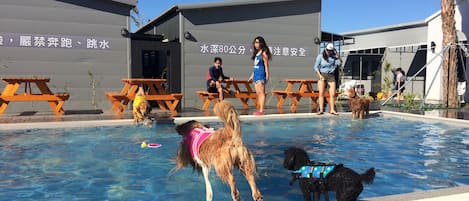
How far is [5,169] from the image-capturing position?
15.8ft

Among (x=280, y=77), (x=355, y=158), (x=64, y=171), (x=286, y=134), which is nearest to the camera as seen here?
(x=64, y=171)

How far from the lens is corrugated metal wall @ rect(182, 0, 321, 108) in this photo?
1288 cm

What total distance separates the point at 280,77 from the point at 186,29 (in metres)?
3.85

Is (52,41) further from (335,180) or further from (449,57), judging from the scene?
(449,57)

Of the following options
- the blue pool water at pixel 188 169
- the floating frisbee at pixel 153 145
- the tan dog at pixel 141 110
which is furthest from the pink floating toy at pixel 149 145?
the tan dog at pixel 141 110

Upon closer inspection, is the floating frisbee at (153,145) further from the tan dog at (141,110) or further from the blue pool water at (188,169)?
the tan dog at (141,110)

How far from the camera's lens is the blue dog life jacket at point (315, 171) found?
3053 mm

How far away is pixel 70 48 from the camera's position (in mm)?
11430

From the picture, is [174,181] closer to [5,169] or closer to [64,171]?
[64,171]

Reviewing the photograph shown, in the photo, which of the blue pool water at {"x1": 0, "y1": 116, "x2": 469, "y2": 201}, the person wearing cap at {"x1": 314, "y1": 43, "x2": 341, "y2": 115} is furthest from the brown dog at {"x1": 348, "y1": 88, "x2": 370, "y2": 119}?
the blue pool water at {"x1": 0, "y1": 116, "x2": 469, "y2": 201}

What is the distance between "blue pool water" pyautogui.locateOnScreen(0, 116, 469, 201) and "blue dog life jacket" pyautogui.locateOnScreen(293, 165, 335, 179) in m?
0.71

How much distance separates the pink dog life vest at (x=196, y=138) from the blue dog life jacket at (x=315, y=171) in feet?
2.59

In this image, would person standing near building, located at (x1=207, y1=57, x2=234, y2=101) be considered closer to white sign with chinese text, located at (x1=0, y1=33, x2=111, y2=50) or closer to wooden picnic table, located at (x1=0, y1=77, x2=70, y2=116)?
white sign with chinese text, located at (x1=0, y1=33, x2=111, y2=50)

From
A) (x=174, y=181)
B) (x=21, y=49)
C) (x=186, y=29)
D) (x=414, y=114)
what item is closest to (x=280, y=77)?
(x=186, y=29)
